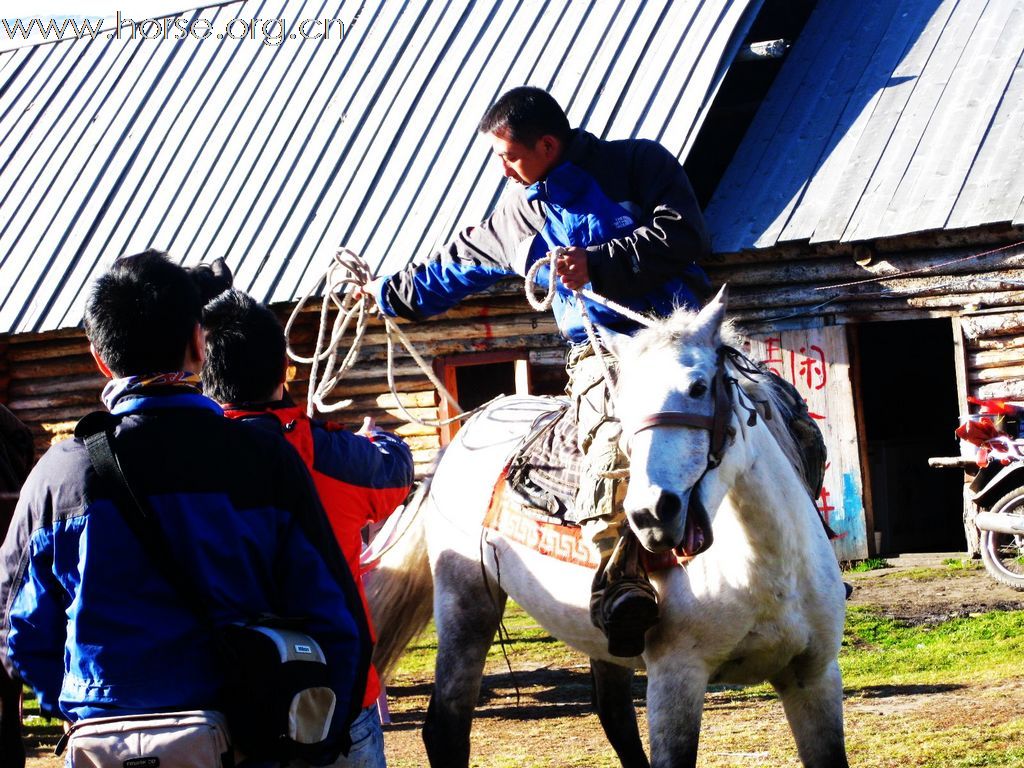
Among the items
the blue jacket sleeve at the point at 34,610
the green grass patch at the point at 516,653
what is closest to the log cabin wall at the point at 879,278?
the green grass patch at the point at 516,653

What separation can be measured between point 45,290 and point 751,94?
810 cm

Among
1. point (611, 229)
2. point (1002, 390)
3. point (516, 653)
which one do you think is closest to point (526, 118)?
point (611, 229)

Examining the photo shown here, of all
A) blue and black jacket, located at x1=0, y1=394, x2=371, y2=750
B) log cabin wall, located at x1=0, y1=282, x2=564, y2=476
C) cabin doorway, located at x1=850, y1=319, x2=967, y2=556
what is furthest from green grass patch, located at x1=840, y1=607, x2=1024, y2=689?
blue and black jacket, located at x1=0, y1=394, x2=371, y2=750

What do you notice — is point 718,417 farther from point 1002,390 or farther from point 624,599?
point 1002,390

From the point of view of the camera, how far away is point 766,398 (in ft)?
14.4

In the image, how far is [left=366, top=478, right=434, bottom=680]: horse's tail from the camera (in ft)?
18.1

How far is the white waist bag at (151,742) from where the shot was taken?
246cm

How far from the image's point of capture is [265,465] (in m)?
2.67

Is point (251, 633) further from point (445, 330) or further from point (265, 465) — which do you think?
point (445, 330)

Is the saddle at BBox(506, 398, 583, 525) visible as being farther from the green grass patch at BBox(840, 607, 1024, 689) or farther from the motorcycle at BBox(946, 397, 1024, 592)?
the motorcycle at BBox(946, 397, 1024, 592)

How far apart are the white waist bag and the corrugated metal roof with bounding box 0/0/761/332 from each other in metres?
10.2

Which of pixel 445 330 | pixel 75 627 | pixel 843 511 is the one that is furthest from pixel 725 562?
pixel 445 330

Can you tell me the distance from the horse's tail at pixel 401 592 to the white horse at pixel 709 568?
613 millimetres

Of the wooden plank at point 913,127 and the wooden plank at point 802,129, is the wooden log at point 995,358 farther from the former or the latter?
the wooden plank at point 802,129
